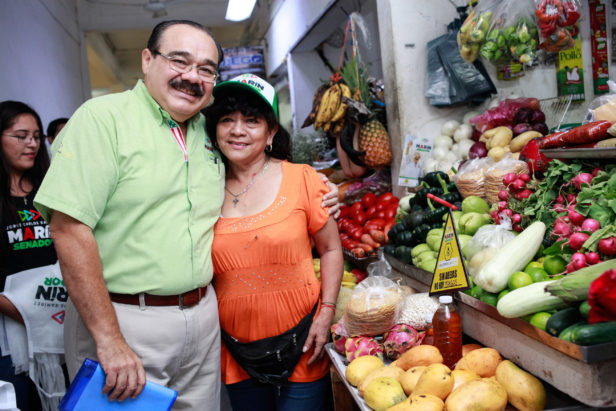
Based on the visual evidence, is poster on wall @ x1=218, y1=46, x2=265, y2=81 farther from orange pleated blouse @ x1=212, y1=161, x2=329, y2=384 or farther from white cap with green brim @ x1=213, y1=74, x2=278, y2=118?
orange pleated blouse @ x1=212, y1=161, x2=329, y2=384

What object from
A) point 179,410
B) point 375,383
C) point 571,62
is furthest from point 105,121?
point 571,62

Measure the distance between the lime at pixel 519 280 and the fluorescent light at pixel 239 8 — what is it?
6.54 meters

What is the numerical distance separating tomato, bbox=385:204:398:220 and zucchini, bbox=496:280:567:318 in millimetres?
2272

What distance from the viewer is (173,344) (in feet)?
6.04

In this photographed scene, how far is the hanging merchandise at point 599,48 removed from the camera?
3.27 metres

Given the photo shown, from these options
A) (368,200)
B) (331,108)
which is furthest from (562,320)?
(331,108)

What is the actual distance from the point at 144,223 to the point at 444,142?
109 inches

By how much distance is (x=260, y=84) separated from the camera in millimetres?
2215

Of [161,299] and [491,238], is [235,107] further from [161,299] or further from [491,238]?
[491,238]

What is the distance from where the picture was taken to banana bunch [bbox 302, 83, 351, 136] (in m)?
4.28

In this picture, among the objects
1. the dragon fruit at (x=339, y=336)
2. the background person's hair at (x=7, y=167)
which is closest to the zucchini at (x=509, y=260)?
the dragon fruit at (x=339, y=336)

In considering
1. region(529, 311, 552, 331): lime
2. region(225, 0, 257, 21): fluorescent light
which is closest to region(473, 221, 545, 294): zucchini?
region(529, 311, 552, 331): lime

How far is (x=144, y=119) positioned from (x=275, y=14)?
712 centimetres

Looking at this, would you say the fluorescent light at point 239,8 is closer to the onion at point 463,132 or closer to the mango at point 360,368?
the onion at point 463,132
